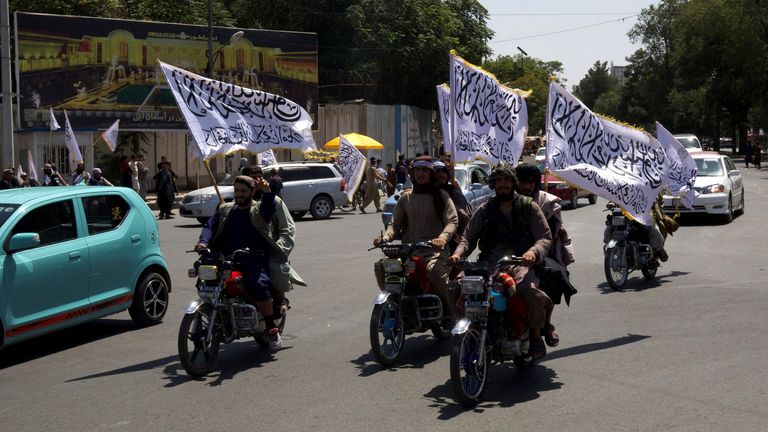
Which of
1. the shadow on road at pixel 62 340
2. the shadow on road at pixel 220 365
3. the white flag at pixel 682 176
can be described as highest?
the white flag at pixel 682 176

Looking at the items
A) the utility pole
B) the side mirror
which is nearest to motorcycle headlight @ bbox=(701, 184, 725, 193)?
the utility pole

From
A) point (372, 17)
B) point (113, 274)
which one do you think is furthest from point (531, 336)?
point (372, 17)

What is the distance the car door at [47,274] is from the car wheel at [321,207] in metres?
17.5

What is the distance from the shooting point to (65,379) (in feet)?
26.5

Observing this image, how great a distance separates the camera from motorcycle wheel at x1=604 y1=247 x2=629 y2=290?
41.0ft

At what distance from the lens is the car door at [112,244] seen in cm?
966

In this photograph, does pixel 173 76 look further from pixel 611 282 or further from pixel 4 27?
pixel 4 27

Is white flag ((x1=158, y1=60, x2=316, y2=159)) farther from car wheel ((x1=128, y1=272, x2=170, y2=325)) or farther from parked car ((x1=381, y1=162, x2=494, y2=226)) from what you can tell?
parked car ((x1=381, y1=162, x2=494, y2=226))

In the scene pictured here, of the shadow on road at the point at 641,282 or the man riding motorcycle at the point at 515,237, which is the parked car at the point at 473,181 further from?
the man riding motorcycle at the point at 515,237

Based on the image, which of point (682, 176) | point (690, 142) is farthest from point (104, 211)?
point (690, 142)

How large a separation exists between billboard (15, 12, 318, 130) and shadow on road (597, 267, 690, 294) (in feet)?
79.0

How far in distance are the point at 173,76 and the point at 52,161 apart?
998 inches

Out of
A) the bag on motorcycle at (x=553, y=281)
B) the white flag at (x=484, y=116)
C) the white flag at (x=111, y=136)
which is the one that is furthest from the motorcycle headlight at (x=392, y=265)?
the white flag at (x=111, y=136)

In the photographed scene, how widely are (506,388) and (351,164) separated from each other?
19.1m
